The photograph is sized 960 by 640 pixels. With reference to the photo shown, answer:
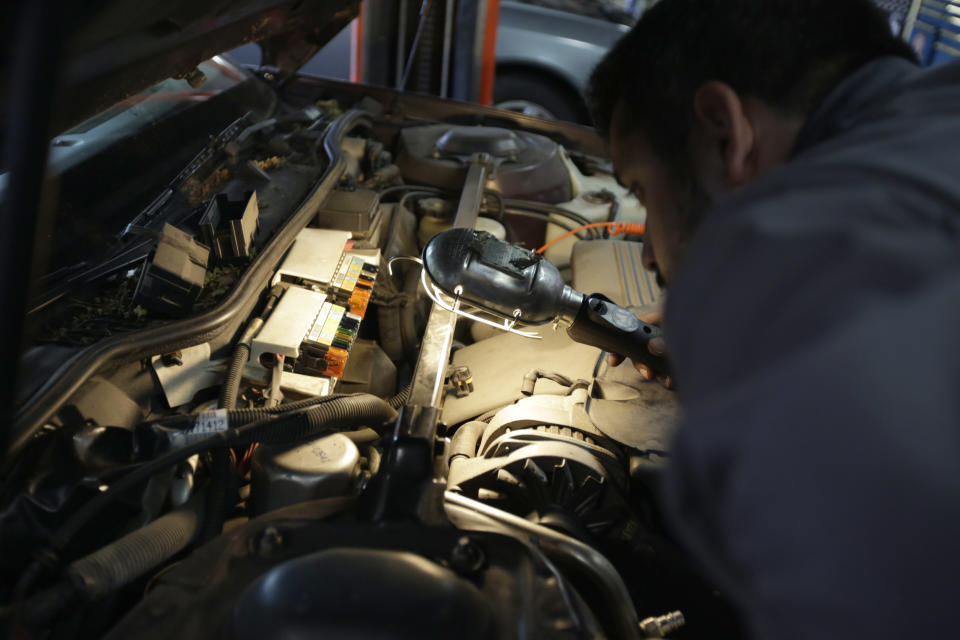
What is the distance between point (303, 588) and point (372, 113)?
2187mm

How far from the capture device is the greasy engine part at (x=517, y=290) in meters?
1.26

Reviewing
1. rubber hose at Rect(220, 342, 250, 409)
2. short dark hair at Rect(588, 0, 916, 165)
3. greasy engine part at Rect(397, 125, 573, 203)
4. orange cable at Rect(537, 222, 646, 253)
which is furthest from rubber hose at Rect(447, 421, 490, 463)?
greasy engine part at Rect(397, 125, 573, 203)

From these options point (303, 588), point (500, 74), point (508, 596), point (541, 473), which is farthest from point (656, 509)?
point (500, 74)

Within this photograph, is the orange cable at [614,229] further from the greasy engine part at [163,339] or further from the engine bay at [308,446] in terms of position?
the greasy engine part at [163,339]

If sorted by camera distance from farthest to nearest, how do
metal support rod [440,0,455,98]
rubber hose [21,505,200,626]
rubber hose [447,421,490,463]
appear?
metal support rod [440,0,455,98] → rubber hose [447,421,490,463] → rubber hose [21,505,200,626]

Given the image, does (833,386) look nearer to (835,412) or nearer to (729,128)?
(835,412)

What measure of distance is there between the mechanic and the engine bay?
39 cm

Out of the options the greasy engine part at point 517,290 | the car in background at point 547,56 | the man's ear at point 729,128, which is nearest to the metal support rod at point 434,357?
the greasy engine part at point 517,290

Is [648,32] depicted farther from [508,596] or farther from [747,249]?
[508,596]

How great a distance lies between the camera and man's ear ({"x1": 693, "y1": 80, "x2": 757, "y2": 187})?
78cm

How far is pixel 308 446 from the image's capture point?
1072mm

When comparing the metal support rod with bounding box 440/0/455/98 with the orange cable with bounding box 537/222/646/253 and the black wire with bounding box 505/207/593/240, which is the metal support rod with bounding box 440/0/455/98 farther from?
the orange cable with bounding box 537/222/646/253

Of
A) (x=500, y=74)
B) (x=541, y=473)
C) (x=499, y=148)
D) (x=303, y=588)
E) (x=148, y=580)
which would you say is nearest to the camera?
(x=303, y=588)

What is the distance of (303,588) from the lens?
76cm
